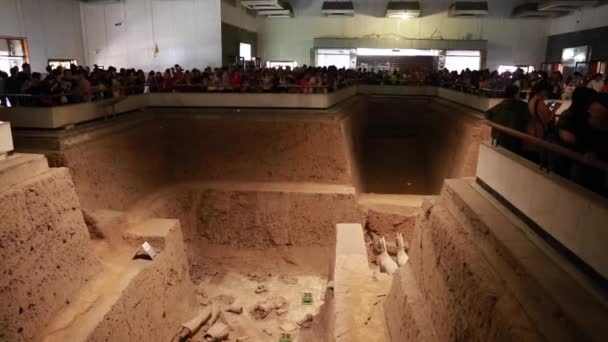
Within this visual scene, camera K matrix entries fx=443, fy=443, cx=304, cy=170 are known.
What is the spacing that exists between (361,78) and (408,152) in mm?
4303

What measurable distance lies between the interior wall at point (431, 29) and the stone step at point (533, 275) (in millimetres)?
21823

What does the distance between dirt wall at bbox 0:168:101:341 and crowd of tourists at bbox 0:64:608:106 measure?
358 centimetres

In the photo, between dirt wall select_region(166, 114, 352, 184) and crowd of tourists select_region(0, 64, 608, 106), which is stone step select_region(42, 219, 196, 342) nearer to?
dirt wall select_region(166, 114, 352, 184)

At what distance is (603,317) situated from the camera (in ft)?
9.04

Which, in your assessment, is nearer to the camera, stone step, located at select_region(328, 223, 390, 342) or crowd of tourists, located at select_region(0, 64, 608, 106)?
stone step, located at select_region(328, 223, 390, 342)

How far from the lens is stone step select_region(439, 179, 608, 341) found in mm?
2750

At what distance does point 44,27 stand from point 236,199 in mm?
11510

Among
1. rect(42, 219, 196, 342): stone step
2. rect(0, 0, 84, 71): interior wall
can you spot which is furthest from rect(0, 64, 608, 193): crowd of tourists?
rect(0, 0, 84, 71): interior wall

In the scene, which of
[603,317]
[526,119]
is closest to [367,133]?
[526,119]

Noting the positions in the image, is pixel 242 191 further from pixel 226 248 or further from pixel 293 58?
pixel 293 58

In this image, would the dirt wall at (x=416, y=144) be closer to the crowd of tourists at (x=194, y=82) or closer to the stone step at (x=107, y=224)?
the crowd of tourists at (x=194, y=82)

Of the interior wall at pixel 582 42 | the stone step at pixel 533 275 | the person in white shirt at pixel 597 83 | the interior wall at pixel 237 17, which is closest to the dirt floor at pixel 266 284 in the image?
the stone step at pixel 533 275

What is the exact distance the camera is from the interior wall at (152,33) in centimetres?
1833

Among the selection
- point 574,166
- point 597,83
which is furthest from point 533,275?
point 597,83
